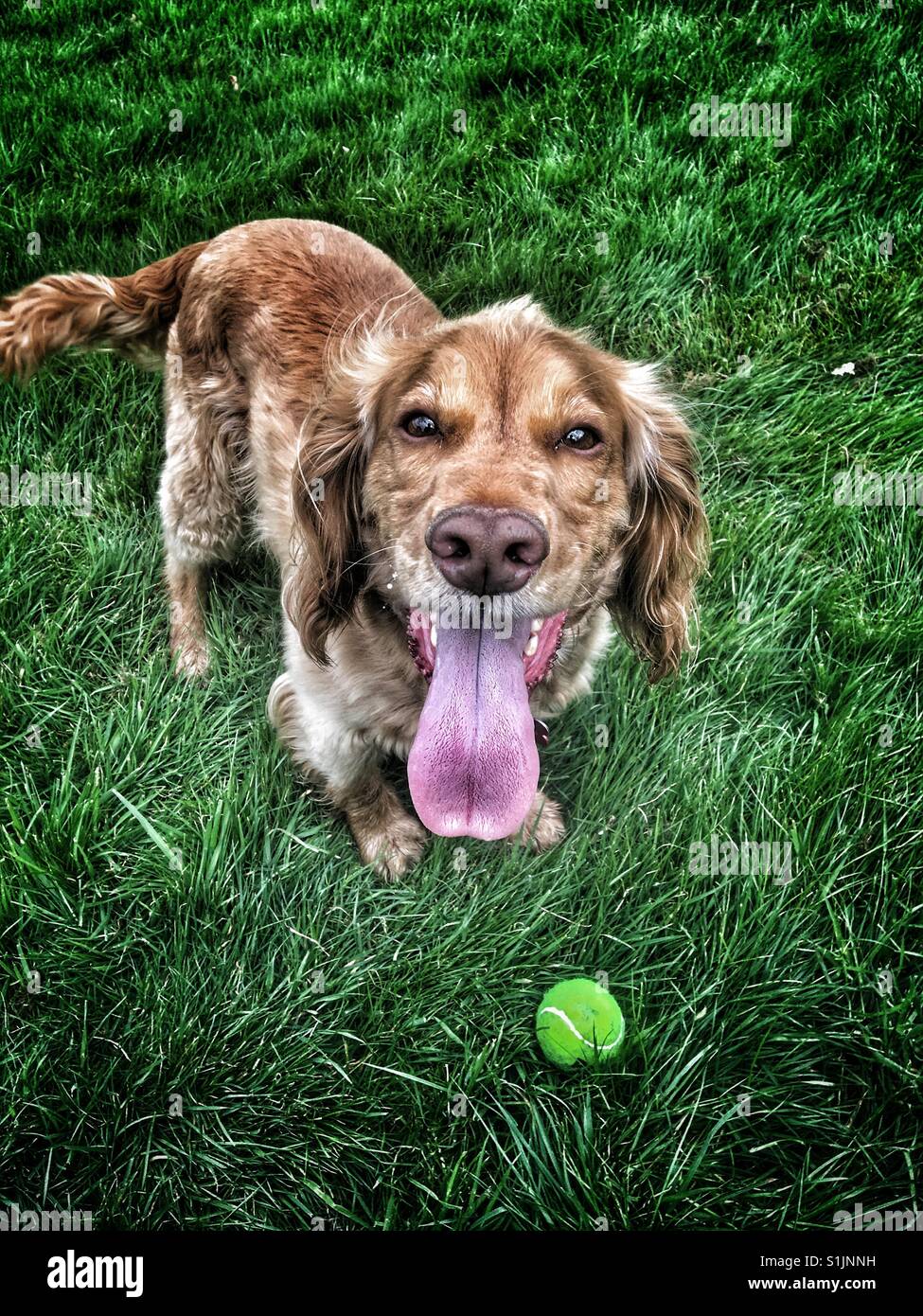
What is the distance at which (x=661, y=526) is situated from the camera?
2.58 meters

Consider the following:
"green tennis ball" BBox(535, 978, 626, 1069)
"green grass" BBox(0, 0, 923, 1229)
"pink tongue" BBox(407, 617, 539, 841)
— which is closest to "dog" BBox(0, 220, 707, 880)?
"pink tongue" BBox(407, 617, 539, 841)

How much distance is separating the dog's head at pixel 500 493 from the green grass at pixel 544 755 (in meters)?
0.50

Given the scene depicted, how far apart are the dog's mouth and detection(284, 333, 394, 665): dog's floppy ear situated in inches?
14.2

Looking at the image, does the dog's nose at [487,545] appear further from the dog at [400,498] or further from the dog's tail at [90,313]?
the dog's tail at [90,313]

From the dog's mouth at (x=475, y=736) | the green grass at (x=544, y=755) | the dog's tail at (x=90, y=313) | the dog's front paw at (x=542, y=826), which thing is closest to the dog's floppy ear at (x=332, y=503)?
the dog's mouth at (x=475, y=736)

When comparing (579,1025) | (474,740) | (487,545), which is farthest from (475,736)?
(579,1025)

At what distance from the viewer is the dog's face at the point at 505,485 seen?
1904 mm

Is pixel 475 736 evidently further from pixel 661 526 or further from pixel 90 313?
pixel 90 313

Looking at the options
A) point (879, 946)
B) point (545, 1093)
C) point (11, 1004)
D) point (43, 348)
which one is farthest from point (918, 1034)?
point (43, 348)

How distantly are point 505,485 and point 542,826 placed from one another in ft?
3.84

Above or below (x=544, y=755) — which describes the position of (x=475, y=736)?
above

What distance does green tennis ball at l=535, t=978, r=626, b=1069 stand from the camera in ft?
6.94

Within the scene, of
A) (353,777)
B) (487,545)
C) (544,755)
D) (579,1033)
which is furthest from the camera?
(544,755)

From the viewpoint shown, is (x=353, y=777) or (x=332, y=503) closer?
(x=332, y=503)
